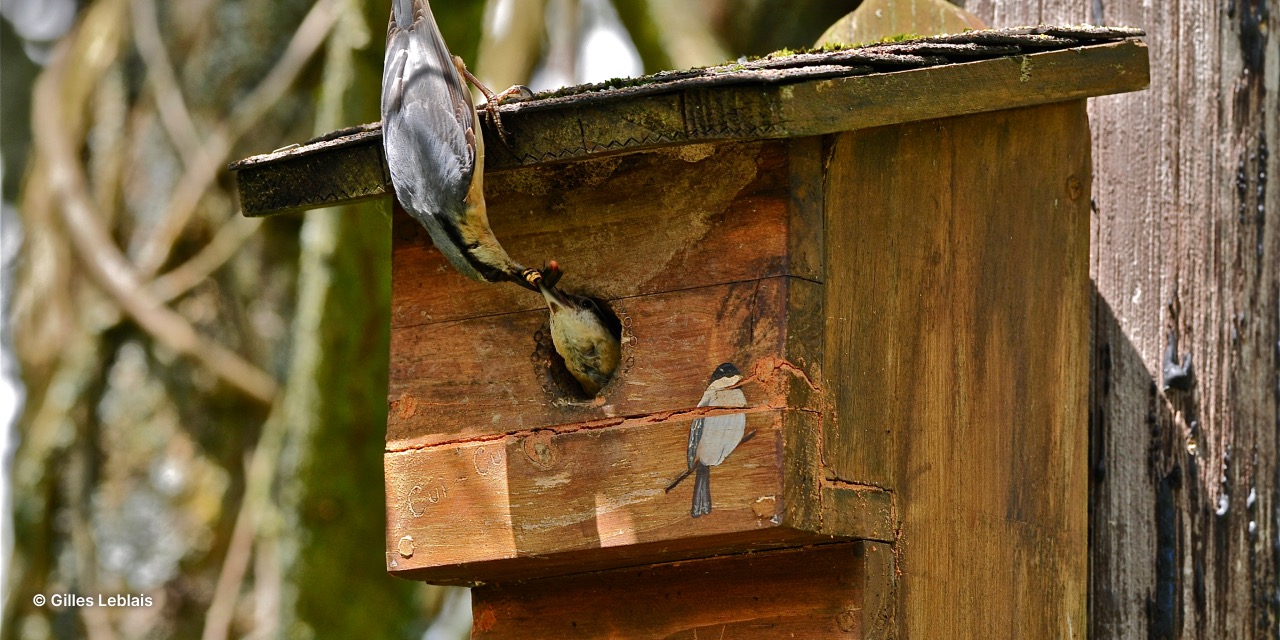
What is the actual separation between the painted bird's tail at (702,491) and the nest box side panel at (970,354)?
0.60 ft

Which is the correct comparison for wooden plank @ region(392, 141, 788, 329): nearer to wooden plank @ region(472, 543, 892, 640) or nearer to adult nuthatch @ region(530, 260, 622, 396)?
adult nuthatch @ region(530, 260, 622, 396)

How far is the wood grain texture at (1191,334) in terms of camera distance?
9.69 feet

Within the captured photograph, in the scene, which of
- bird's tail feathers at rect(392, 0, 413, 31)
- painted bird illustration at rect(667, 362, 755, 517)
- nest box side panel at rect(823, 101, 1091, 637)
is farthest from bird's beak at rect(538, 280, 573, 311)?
bird's tail feathers at rect(392, 0, 413, 31)

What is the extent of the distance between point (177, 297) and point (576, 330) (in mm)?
2811

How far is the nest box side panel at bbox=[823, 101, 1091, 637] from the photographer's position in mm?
2605

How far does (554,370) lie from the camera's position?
109 inches

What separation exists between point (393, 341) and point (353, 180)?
29 cm

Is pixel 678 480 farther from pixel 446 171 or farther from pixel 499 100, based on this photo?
pixel 499 100

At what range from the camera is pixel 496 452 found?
2734mm

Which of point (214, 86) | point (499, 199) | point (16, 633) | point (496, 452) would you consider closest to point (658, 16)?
point (214, 86)

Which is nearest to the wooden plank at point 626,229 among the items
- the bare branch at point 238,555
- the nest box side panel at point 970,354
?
the nest box side panel at point 970,354

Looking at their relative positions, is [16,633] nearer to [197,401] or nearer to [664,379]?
[197,401]

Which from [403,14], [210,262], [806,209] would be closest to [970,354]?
[806,209]

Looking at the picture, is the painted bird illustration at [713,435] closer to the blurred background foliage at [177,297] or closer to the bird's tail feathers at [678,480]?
the bird's tail feathers at [678,480]
